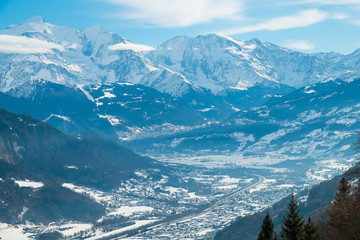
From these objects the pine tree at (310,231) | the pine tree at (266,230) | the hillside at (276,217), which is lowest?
the pine tree at (310,231)

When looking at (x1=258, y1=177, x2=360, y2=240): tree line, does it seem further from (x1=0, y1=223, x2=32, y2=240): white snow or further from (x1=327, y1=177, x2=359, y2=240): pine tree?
(x1=0, y1=223, x2=32, y2=240): white snow

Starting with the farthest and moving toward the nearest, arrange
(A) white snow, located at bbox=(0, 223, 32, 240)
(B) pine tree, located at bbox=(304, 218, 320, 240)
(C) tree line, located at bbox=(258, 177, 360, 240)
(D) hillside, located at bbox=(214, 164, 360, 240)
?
(A) white snow, located at bbox=(0, 223, 32, 240) < (D) hillside, located at bbox=(214, 164, 360, 240) < (B) pine tree, located at bbox=(304, 218, 320, 240) < (C) tree line, located at bbox=(258, 177, 360, 240)

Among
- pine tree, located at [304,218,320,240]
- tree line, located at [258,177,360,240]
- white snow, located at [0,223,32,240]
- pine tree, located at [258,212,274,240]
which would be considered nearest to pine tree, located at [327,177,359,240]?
tree line, located at [258,177,360,240]

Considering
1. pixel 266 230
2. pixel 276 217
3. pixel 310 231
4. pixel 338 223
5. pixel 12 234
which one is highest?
pixel 12 234

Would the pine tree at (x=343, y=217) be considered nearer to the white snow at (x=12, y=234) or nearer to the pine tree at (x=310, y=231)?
the pine tree at (x=310, y=231)

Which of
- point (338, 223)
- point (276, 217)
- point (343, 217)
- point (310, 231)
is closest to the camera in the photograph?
point (343, 217)

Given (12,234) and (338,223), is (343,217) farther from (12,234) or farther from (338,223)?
(12,234)

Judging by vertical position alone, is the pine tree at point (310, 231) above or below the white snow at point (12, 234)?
below

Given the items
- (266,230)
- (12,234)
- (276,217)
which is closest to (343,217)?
(266,230)

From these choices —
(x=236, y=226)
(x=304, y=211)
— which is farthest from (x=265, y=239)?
(x=236, y=226)

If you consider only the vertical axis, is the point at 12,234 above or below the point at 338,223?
above

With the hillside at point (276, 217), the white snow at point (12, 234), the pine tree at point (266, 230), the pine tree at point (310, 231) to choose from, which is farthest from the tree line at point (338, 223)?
the white snow at point (12, 234)

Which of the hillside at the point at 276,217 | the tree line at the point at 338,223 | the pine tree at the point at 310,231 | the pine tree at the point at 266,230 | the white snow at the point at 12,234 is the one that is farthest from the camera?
the white snow at the point at 12,234
